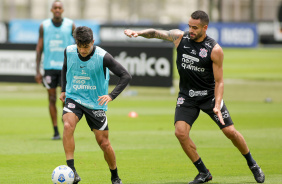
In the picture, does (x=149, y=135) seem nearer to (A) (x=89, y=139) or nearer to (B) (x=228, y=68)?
(A) (x=89, y=139)

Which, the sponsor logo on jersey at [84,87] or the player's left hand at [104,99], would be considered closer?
the player's left hand at [104,99]

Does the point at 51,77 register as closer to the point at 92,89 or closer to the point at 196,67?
the point at 92,89

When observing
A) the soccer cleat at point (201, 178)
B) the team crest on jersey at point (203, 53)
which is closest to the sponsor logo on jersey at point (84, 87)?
the team crest on jersey at point (203, 53)

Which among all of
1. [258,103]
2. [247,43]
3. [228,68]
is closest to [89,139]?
[258,103]

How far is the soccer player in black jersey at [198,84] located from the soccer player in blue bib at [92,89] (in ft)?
1.89

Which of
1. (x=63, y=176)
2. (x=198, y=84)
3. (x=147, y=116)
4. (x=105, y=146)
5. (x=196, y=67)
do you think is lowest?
(x=147, y=116)

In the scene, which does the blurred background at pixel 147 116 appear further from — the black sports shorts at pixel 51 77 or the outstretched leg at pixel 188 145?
the black sports shorts at pixel 51 77

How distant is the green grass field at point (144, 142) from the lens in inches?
365

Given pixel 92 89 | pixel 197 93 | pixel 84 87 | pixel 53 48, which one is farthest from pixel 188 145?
pixel 53 48

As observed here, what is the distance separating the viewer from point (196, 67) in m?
8.71

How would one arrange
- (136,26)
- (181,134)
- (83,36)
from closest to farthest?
(83,36), (181,134), (136,26)

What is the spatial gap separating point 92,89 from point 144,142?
4.33 m

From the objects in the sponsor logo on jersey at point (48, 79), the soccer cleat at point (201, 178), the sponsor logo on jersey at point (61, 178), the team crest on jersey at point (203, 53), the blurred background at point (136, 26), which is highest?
the team crest on jersey at point (203, 53)

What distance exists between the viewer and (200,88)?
8805 millimetres
